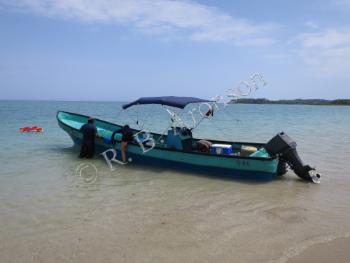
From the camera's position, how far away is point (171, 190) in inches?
337

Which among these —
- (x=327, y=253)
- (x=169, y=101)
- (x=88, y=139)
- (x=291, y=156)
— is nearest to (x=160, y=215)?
(x=327, y=253)

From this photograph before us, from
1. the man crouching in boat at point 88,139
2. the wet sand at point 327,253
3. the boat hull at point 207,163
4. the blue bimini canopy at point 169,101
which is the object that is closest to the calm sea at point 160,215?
the wet sand at point 327,253

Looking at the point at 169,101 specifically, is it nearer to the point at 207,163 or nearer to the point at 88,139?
the point at 207,163

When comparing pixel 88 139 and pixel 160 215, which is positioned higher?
pixel 88 139

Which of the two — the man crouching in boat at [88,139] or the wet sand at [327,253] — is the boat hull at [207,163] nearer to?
the man crouching in boat at [88,139]

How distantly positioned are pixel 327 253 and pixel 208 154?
534 cm

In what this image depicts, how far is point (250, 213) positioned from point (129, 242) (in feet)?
8.21

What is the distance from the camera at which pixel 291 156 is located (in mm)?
9547

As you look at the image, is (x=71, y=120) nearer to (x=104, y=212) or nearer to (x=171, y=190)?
(x=171, y=190)

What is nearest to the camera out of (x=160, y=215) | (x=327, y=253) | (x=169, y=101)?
(x=327, y=253)

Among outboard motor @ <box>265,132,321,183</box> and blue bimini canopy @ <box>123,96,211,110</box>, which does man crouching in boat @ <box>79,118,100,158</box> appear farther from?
outboard motor @ <box>265,132,321,183</box>

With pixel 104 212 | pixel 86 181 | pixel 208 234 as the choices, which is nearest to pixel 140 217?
pixel 104 212

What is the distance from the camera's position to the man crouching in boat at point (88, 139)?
1255 centimetres

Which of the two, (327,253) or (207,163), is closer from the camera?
(327,253)
